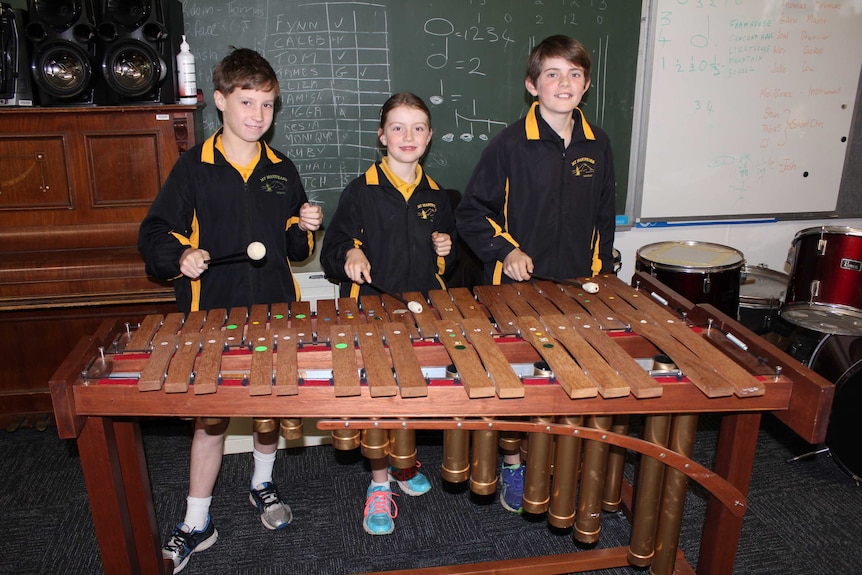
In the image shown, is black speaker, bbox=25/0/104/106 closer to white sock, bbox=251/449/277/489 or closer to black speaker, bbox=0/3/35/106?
black speaker, bbox=0/3/35/106

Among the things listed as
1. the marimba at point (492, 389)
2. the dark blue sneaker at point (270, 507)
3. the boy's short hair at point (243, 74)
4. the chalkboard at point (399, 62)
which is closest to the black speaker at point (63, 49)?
the chalkboard at point (399, 62)

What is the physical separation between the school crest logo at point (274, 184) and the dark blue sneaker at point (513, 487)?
1.48 metres

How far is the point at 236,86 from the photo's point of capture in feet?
8.53

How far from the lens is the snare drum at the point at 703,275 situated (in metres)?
3.46

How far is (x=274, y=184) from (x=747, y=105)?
3.11 m

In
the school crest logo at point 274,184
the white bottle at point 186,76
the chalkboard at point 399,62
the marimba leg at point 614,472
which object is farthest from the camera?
the chalkboard at point 399,62

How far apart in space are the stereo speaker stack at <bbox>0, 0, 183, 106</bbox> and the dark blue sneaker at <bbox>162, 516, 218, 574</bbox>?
1.92 metres

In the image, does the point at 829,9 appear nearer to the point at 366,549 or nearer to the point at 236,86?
the point at 236,86

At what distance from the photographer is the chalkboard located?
3695mm

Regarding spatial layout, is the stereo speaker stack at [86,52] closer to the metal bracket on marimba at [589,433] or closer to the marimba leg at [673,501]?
the metal bracket on marimba at [589,433]

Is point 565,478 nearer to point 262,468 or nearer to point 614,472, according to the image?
point 614,472

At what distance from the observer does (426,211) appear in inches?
114

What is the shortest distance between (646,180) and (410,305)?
2.60 metres

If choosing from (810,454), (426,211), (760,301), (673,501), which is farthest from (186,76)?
(810,454)
